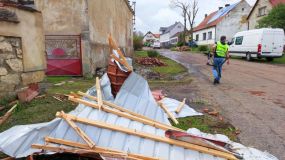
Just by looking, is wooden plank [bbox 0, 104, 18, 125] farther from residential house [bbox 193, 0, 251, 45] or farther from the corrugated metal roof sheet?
residential house [bbox 193, 0, 251, 45]

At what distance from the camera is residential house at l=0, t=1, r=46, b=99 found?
5871 millimetres

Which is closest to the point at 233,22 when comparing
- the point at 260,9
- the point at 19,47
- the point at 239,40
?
the point at 260,9

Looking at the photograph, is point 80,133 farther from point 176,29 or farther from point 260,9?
point 176,29

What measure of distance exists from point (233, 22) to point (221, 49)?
1405 inches

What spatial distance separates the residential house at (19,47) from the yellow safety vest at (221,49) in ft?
22.0

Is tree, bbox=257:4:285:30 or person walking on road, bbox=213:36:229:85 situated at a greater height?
tree, bbox=257:4:285:30

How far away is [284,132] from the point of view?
4863 mm

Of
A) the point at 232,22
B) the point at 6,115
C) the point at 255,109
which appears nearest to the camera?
the point at 6,115

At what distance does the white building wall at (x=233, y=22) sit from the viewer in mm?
42688

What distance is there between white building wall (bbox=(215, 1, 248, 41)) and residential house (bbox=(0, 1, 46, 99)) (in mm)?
39573

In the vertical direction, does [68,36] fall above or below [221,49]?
above

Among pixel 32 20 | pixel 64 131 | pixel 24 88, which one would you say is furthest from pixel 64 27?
pixel 64 131

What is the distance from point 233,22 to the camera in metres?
42.8

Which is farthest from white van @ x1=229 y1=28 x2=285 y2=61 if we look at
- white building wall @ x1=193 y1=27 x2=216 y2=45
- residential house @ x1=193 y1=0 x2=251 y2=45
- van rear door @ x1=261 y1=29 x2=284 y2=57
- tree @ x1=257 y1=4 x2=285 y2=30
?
white building wall @ x1=193 y1=27 x2=216 y2=45
